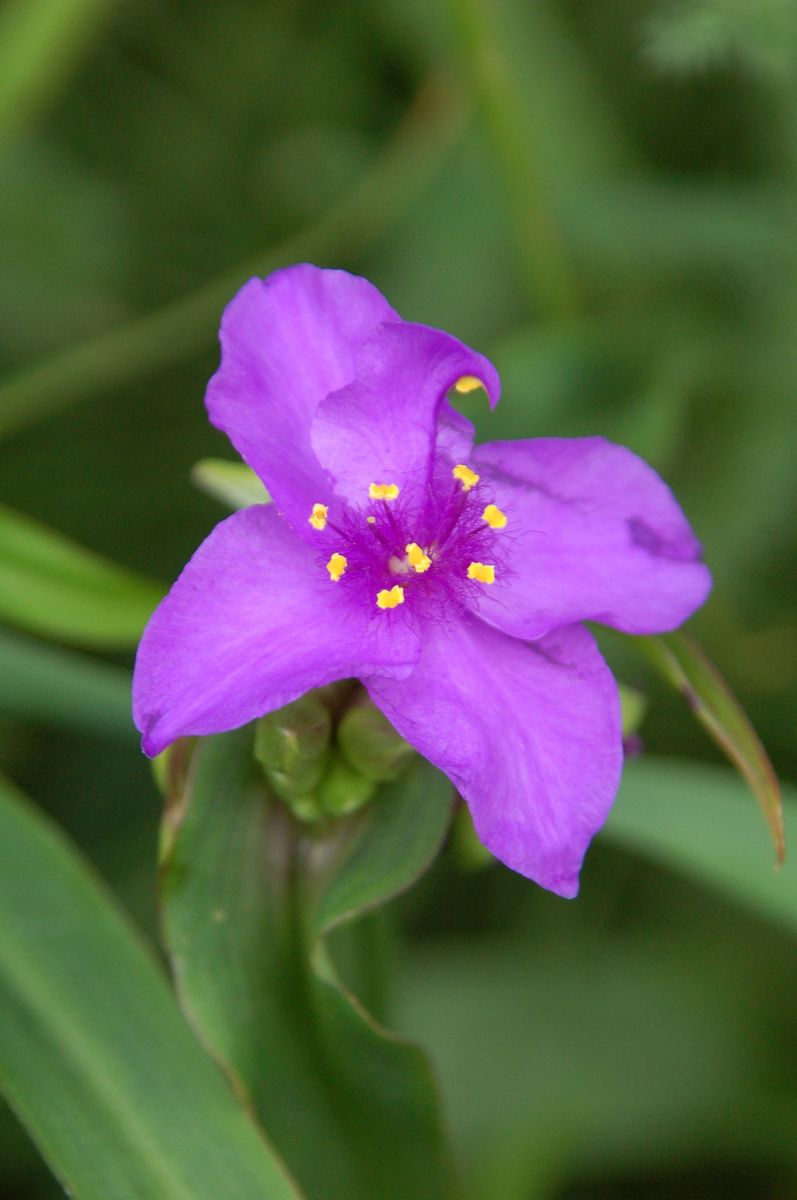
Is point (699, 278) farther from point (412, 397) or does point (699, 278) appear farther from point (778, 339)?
point (412, 397)

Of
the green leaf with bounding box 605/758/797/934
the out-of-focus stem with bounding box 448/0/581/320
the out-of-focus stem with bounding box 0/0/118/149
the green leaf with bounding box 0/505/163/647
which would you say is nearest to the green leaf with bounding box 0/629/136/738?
the green leaf with bounding box 0/505/163/647

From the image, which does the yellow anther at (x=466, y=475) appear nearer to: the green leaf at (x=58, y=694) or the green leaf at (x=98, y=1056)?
the green leaf at (x=58, y=694)

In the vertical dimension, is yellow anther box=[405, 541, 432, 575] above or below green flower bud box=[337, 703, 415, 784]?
above

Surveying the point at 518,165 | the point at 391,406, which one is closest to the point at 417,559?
the point at 391,406

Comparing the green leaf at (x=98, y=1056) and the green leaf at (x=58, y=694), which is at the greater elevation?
the green leaf at (x=58, y=694)

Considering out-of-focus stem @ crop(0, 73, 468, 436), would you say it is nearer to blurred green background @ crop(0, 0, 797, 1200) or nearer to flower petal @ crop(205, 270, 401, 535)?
blurred green background @ crop(0, 0, 797, 1200)

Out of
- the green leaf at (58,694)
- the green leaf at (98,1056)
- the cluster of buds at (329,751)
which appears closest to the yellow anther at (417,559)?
the cluster of buds at (329,751)
